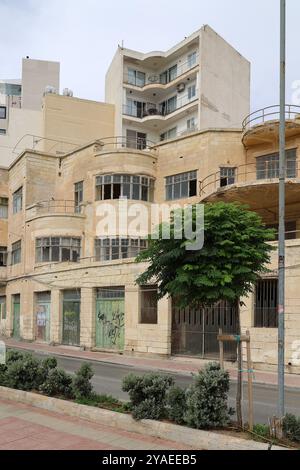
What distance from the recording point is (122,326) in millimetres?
24844

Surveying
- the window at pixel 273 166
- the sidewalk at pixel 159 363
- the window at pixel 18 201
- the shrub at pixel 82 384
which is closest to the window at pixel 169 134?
the window at pixel 18 201

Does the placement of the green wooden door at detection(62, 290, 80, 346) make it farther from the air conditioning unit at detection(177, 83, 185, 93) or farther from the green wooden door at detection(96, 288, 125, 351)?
the air conditioning unit at detection(177, 83, 185, 93)

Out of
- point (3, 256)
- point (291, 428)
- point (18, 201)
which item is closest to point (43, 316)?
point (18, 201)

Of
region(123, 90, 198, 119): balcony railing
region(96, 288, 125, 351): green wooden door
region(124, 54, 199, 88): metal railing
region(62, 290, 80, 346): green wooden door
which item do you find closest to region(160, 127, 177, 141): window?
region(123, 90, 198, 119): balcony railing

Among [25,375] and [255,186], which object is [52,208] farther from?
[25,375]

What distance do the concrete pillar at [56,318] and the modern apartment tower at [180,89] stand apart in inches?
786

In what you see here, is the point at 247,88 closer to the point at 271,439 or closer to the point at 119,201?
the point at 119,201

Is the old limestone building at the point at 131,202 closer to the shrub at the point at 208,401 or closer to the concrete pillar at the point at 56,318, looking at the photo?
the concrete pillar at the point at 56,318

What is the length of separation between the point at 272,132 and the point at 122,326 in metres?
12.9

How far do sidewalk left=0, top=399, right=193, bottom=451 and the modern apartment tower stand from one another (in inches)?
1448

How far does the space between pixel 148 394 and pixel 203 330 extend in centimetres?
1366

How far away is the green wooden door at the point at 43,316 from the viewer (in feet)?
105
